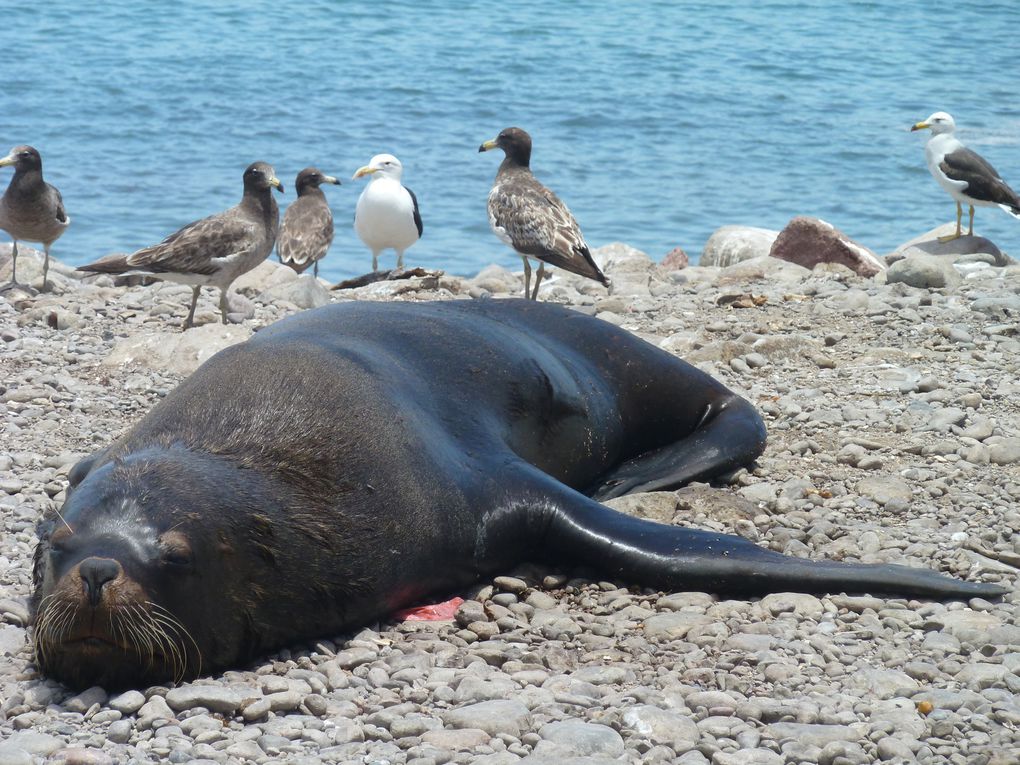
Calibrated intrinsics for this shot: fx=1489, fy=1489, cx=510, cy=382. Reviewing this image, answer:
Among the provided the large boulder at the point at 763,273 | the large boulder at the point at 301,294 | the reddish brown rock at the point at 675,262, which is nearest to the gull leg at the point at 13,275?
the large boulder at the point at 301,294

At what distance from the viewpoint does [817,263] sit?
476 inches

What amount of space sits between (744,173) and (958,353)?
13.5 m

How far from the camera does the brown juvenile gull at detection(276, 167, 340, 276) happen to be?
12.6m

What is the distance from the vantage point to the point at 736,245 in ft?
44.9

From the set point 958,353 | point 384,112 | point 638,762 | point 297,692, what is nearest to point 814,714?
point 638,762

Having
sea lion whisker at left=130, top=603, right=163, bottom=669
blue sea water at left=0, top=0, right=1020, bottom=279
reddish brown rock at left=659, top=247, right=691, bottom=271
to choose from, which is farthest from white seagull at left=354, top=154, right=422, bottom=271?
sea lion whisker at left=130, top=603, right=163, bottom=669

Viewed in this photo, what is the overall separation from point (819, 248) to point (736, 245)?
1.59m

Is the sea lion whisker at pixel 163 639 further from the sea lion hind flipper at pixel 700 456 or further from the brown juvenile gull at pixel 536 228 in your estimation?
the brown juvenile gull at pixel 536 228

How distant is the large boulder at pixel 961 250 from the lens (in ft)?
40.7

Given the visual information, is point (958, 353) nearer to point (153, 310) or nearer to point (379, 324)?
point (379, 324)

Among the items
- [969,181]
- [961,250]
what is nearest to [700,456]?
[961,250]

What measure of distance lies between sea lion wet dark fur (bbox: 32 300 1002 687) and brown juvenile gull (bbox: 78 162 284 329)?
12.4ft

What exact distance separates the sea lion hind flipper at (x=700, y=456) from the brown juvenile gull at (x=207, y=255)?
12.9ft

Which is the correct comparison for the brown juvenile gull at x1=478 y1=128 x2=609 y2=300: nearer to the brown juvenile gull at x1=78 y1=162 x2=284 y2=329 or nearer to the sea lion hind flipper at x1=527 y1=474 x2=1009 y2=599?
the brown juvenile gull at x1=78 y1=162 x2=284 y2=329
